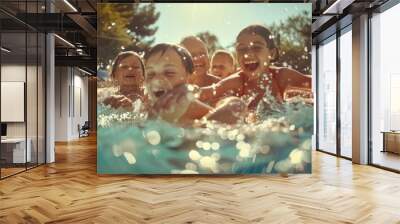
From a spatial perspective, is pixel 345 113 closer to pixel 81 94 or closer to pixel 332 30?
pixel 332 30

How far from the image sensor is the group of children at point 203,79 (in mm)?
6637

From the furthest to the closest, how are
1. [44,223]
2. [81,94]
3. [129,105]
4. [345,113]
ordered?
[81,94] → [345,113] → [129,105] → [44,223]

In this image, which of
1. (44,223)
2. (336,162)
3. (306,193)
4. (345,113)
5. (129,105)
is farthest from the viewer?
(345,113)

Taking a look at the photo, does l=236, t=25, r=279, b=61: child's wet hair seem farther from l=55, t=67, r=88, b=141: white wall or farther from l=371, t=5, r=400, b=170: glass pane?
l=55, t=67, r=88, b=141: white wall

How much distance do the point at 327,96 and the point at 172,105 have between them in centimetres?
617

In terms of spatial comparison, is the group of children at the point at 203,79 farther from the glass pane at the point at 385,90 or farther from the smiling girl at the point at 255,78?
the glass pane at the point at 385,90

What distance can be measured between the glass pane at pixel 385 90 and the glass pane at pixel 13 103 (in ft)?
24.0

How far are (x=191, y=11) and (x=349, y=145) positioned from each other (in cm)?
528

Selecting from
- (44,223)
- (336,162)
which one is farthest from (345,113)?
(44,223)

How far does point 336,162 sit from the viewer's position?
28.8 feet

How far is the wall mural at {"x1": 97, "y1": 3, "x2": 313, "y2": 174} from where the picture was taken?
21.8 feet

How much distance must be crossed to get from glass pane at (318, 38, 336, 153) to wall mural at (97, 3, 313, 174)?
4249 millimetres

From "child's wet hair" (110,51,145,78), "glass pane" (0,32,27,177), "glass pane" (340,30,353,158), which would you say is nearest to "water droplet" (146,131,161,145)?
"child's wet hair" (110,51,145,78)

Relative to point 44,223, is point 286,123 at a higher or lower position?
higher
